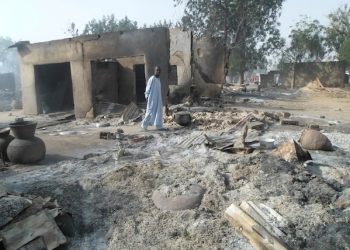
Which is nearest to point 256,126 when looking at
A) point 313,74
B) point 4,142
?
Result: point 4,142

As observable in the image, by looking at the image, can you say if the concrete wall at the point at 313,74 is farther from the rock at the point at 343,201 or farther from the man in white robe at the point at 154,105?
the rock at the point at 343,201

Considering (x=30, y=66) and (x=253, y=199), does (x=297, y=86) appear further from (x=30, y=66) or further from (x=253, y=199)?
(x=253, y=199)

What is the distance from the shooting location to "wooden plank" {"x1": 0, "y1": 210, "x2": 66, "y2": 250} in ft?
11.2

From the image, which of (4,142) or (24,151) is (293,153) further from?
(4,142)

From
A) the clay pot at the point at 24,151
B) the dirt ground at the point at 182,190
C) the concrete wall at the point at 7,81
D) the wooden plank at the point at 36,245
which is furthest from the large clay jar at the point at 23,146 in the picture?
the concrete wall at the point at 7,81

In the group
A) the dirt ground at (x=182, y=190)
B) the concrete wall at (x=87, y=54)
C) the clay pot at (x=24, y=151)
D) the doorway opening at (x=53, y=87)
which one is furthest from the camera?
the doorway opening at (x=53, y=87)

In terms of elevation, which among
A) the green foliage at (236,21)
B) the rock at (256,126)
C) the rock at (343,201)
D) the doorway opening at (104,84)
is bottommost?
the rock at (343,201)

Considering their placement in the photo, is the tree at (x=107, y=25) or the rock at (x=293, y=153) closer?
the rock at (x=293, y=153)

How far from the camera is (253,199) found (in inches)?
169

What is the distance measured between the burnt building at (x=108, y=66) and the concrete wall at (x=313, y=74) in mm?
16489

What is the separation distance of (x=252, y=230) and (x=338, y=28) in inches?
1253

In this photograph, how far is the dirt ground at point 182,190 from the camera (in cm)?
368

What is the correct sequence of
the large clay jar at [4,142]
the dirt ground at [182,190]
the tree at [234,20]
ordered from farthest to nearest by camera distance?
the tree at [234,20], the large clay jar at [4,142], the dirt ground at [182,190]

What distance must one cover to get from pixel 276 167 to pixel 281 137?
9.05 feet
